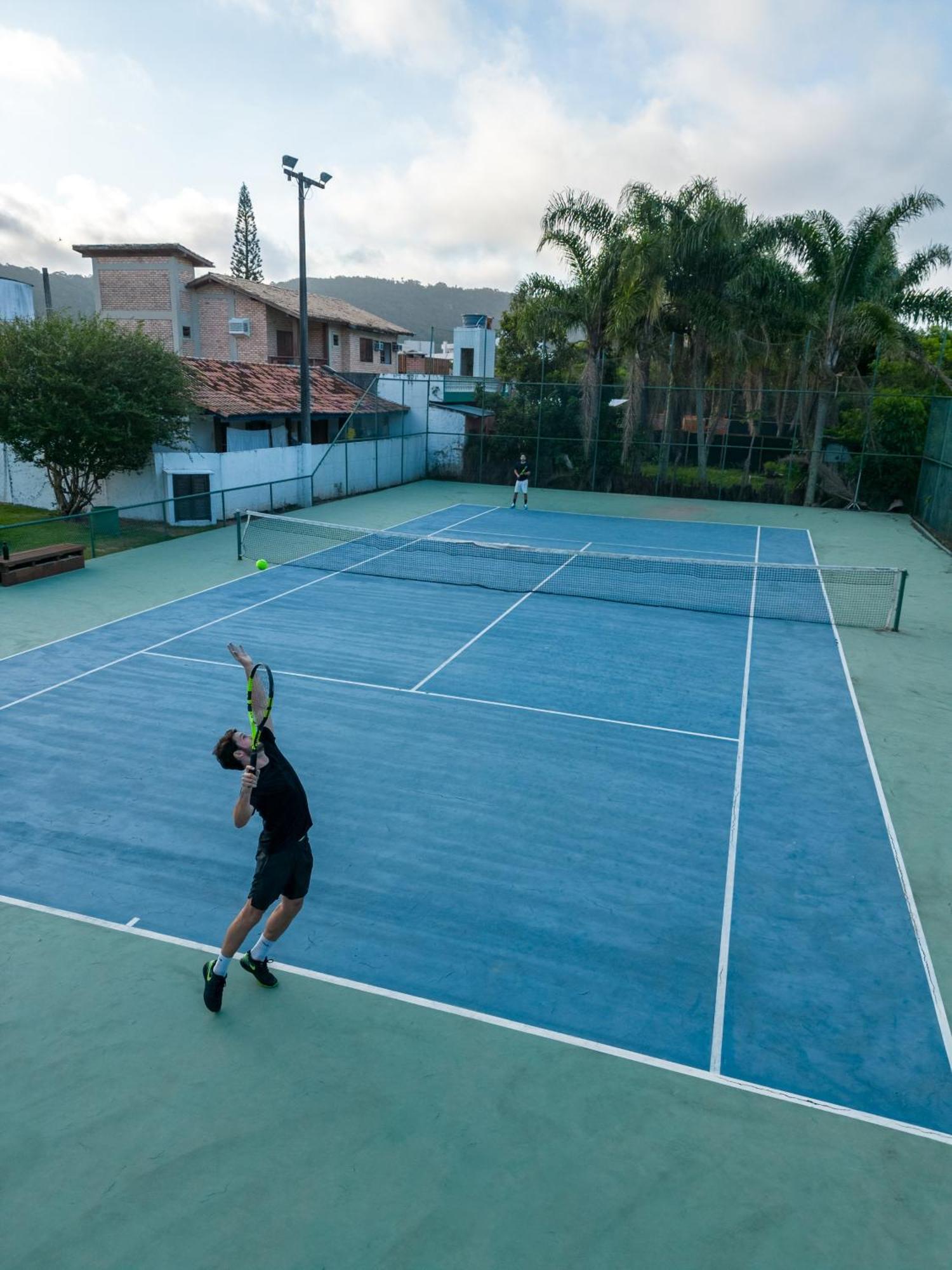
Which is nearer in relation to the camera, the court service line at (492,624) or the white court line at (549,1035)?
the white court line at (549,1035)

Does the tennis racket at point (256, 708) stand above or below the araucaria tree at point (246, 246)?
below

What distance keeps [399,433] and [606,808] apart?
2773 centimetres

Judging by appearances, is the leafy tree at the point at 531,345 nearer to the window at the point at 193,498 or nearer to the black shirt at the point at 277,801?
the window at the point at 193,498

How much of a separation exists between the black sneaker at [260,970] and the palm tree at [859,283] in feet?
95.2

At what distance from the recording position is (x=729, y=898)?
7.42m

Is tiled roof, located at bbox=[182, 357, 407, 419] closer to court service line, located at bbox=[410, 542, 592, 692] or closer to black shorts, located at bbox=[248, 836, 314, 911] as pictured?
court service line, located at bbox=[410, 542, 592, 692]

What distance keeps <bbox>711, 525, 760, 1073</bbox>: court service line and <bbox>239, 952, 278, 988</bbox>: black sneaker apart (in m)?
2.96

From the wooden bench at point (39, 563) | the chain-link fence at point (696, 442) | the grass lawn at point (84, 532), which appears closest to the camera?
the wooden bench at point (39, 563)

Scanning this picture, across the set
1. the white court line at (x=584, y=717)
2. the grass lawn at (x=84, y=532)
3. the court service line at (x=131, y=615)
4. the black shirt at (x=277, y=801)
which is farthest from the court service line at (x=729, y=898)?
the grass lawn at (x=84, y=532)

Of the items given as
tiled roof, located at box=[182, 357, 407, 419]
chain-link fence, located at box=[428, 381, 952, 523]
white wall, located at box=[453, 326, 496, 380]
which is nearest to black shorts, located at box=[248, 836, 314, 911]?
tiled roof, located at box=[182, 357, 407, 419]

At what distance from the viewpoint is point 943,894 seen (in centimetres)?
755

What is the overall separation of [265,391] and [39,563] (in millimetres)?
13499

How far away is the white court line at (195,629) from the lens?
37.9ft

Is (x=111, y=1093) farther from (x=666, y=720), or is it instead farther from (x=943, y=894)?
(x=666, y=720)
